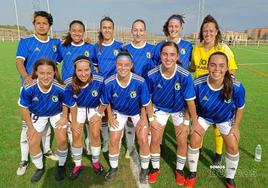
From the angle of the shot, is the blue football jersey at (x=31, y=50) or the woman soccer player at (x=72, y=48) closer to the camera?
the blue football jersey at (x=31, y=50)

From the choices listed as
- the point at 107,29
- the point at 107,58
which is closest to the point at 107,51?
the point at 107,58

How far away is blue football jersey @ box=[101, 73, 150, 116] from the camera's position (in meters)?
3.91

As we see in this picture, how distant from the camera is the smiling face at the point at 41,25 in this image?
4324mm

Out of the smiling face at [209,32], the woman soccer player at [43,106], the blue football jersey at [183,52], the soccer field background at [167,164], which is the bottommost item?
the soccer field background at [167,164]

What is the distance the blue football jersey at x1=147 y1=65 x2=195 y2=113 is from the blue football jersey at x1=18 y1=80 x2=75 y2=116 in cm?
126

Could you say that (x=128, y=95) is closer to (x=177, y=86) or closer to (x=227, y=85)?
(x=177, y=86)

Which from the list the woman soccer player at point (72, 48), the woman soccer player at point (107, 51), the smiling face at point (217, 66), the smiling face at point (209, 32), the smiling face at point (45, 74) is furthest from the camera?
the woman soccer player at point (107, 51)

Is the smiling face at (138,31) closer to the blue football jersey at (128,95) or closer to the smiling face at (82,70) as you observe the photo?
the blue football jersey at (128,95)

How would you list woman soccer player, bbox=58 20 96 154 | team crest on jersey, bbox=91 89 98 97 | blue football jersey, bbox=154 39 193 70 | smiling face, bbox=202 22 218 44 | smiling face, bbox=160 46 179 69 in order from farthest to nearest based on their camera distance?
woman soccer player, bbox=58 20 96 154 → blue football jersey, bbox=154 39 193 70 → smiling face, bbox=202 22 218 44 → team crest on jersey, bbox=91 89 98 97 → smiling face, bbox=160 46 179 69

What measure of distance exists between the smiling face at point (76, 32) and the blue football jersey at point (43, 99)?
98 cm

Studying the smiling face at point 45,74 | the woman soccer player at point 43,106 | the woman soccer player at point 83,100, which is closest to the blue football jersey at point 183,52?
the woman soccer player at point 83,100

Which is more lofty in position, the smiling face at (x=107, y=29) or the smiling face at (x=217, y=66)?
the smiling face at (x=107, y=29)

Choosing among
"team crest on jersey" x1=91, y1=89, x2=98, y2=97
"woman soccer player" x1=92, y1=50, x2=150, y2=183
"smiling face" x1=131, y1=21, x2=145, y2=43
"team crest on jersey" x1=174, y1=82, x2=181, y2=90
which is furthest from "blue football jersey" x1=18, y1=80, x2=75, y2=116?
"team crest on jersey" x1=174, y1=82, x2=181, y2=90

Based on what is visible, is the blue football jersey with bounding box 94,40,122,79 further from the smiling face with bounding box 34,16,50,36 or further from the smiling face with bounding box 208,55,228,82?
the smiling face with bounding box 208,55,228,82
